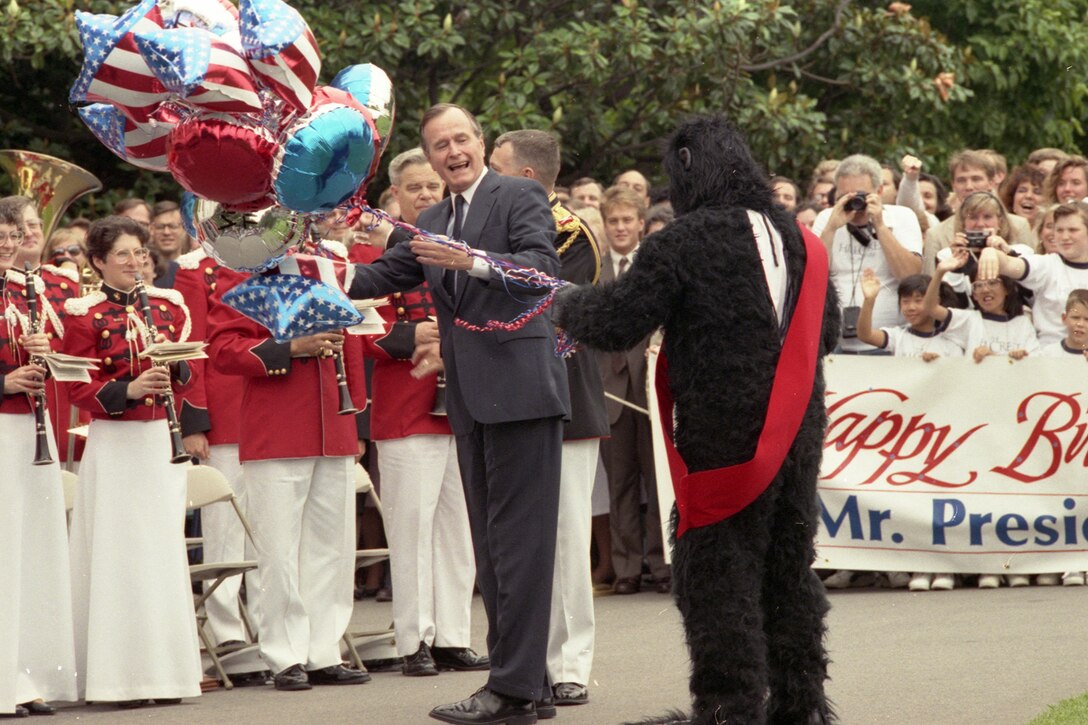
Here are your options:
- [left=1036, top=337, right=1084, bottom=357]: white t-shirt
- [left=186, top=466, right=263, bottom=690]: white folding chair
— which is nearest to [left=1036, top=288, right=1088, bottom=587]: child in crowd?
[left=1036, top=337, right=1084, bottom=357]: white t-shirt

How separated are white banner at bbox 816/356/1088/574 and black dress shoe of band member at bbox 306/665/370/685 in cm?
343

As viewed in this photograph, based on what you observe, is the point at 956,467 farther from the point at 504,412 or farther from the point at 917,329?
the point at 504,412

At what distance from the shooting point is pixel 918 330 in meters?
10.8

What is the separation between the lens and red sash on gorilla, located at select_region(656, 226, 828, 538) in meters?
5.90

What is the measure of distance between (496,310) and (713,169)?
1.27 metres

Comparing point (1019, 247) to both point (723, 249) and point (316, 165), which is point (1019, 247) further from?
point (316, 165)

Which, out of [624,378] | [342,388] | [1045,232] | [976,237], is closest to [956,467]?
[976,237]

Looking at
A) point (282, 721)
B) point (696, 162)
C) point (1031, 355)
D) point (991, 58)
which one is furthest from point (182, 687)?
point (991, 58)

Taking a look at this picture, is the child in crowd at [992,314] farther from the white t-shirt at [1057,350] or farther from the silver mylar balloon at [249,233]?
the silver mylar balloon at [249,233]

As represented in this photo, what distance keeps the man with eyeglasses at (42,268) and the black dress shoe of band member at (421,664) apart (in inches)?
77.1

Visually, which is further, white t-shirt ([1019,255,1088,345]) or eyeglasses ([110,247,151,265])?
white t-shirt ([1019,255,1088,345])

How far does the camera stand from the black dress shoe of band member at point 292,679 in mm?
8062

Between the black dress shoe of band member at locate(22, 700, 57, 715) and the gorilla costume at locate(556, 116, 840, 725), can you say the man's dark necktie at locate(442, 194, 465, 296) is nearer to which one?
the gorilla costume at locate(556, 116, 840, 725)

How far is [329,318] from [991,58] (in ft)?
42.2
